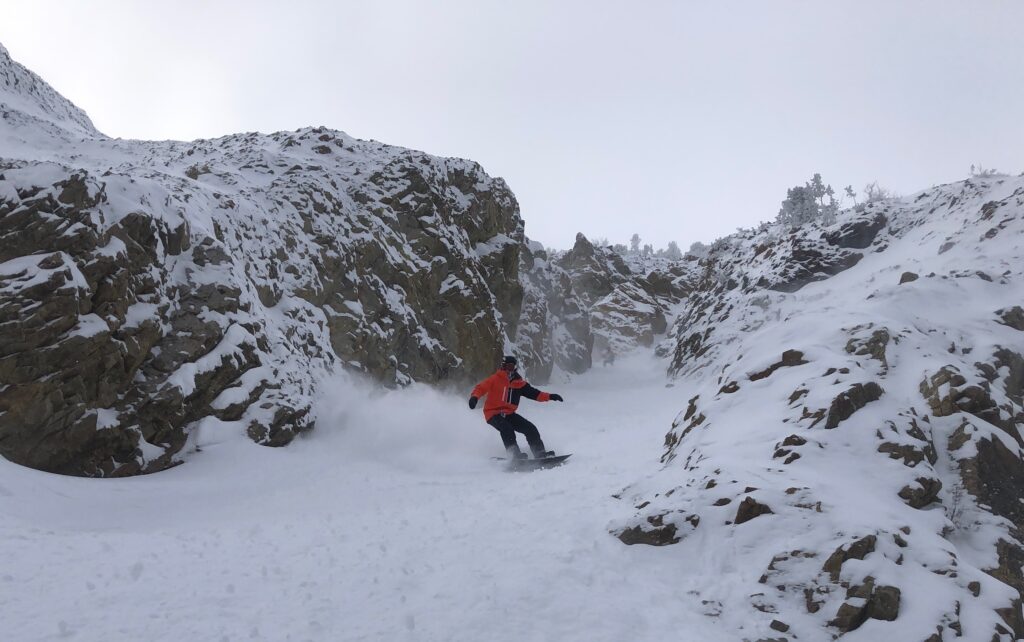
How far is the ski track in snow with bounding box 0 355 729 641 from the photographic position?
4906 mm

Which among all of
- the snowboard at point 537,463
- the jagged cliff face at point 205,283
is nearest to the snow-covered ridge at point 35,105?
the jagged cliff face at point 205,283

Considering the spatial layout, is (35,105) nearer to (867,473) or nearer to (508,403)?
(508,403)

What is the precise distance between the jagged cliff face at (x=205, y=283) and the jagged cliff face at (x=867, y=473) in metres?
9.30

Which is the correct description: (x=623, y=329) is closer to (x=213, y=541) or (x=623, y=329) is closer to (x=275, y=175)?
(x=275, y=175)

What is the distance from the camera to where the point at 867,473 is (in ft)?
22.2

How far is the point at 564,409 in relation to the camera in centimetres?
2639

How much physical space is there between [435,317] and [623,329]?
31388 millimetres

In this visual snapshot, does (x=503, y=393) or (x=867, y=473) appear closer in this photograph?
(x=867, y=473)

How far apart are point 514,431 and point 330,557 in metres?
7.65

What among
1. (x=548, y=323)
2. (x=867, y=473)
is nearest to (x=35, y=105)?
(x=548, y=323)

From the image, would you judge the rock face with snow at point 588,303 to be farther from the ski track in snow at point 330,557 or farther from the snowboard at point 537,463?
the ski track in snow at point 330,557

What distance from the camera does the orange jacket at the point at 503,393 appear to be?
555 inches

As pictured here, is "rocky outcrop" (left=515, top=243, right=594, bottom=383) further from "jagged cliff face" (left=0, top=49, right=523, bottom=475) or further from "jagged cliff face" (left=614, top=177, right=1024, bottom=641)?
"jagged cliff face" (left=614, top=177, right=1024, bottom=641)

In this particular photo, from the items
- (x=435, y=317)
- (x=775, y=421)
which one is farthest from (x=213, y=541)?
(x=435, y=317)
